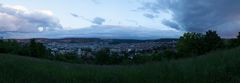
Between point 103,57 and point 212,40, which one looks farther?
point 103,57

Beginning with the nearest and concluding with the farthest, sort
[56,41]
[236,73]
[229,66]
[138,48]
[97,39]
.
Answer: [236,73]
[229,66]
[138,48]
[56,41]
[97,39]

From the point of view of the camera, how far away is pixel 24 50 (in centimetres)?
5684

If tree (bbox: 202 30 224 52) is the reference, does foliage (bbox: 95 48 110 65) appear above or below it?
below

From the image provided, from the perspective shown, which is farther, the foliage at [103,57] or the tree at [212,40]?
the foliage at [103,57]

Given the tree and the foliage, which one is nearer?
the tree

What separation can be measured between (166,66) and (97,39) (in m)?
76.0

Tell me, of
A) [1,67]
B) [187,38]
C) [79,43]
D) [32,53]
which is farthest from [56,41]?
[1,67]

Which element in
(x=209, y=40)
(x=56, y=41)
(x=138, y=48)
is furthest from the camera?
(x=56, y=41)

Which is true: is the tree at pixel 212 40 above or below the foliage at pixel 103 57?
above

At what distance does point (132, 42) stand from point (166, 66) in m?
70.0

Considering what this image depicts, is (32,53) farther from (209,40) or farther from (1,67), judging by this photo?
(1,67)

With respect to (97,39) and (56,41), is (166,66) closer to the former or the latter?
(56,41)

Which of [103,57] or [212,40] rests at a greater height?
[212,40]

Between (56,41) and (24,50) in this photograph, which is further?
(56,41)
